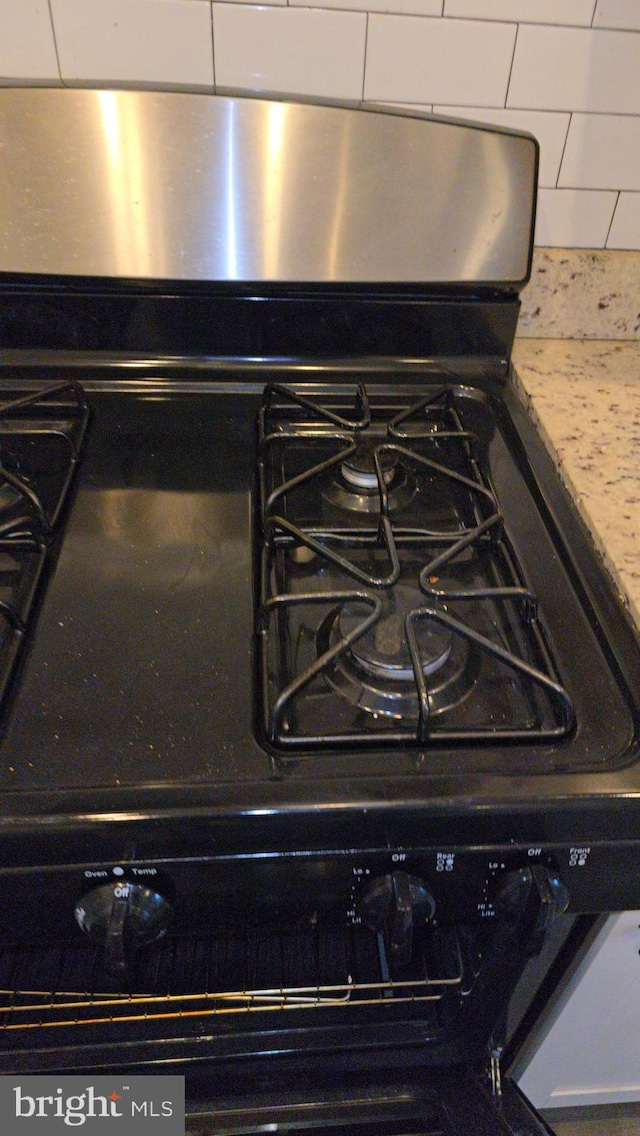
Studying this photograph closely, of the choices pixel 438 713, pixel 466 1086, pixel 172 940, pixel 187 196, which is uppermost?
pixel 187 196

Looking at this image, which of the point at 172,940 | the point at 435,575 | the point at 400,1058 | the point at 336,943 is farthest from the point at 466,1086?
the point at 435,575

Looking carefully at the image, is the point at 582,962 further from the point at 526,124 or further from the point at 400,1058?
the point at 526,124

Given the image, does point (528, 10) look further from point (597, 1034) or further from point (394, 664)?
point (597, 1034)

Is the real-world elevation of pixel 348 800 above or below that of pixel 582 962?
above

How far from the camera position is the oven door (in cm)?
68

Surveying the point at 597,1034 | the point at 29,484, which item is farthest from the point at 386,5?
the point at 597,1034

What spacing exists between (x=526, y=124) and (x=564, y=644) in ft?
1.99

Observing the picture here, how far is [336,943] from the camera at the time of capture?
66 centimetres

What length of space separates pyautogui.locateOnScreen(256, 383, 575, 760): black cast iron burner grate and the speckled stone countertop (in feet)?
0.26

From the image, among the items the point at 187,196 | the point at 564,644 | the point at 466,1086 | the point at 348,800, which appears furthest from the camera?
the point at 187,196

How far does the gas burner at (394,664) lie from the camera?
54 cm

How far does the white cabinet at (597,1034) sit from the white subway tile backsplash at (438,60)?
0.81m

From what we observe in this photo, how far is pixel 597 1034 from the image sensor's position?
75cm

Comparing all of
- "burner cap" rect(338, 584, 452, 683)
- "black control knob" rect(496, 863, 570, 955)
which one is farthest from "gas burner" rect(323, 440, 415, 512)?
"black control knob" rect(496, 863, 570, 955)
